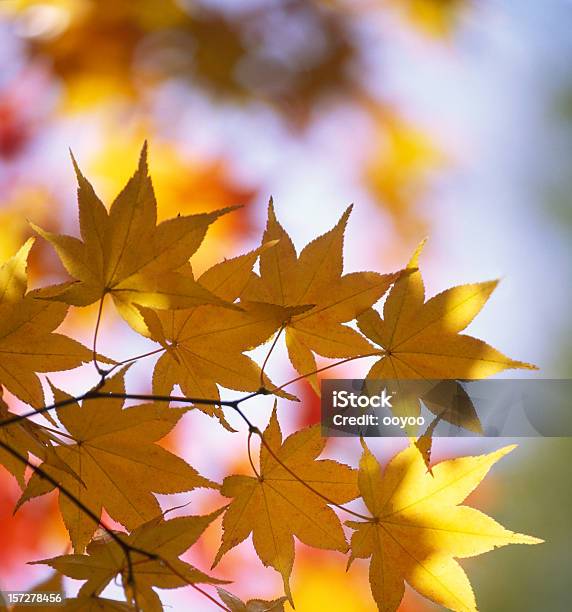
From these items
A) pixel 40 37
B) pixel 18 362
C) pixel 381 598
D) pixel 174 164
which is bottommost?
pixel 381 598

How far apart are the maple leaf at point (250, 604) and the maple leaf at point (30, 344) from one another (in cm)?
15

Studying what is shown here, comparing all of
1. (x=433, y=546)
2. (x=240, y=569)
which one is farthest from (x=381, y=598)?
(x=240, y=569)

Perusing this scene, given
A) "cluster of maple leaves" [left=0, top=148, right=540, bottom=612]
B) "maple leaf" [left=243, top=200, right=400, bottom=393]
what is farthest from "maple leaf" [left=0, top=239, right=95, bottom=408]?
"maple leaf" [left=243, top=200, right=400, bottom=393]

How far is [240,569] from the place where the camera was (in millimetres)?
1061

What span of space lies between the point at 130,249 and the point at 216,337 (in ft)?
0.23

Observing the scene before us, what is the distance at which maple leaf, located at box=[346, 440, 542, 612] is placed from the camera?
36 centimetres

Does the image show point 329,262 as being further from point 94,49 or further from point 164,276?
point 94,49

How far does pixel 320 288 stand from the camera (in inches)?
15.0

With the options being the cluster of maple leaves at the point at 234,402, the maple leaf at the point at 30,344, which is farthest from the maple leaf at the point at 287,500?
the maple leaf at the point at 30,344

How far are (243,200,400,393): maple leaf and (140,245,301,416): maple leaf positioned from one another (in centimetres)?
4

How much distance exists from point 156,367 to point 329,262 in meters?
0.11

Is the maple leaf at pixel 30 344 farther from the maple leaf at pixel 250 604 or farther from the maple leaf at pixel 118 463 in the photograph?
the maple leaf at pixel 250 604

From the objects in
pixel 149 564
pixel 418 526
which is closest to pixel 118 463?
pixel 149 564

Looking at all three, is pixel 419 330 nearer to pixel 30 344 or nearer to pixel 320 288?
pixel 320 288
